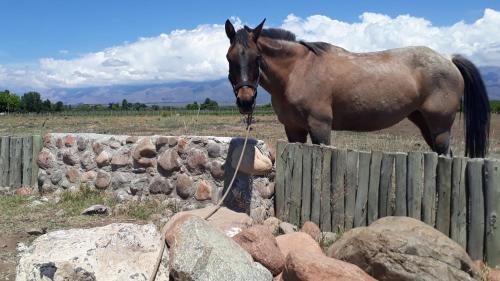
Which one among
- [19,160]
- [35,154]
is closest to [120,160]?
[35,154]

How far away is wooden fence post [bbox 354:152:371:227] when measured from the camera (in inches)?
207

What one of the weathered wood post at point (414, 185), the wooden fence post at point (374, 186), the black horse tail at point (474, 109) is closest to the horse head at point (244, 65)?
the wooden fence post at point (374, 186)

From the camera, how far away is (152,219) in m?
6.34

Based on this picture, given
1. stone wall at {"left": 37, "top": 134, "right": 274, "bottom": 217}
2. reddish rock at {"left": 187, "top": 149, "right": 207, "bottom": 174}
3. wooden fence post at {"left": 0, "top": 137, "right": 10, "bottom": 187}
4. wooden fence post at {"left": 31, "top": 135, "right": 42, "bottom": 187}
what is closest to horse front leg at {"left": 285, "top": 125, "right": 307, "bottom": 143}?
stone wall at {"left": 37, "top": 134, "right": 274, "bottom": 217}

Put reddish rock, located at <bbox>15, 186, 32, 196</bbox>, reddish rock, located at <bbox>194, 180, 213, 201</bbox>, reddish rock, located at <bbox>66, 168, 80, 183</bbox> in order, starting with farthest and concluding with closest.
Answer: reddish rock, located at <bbox>15, 186, 32, 196</bbox> → reddish rock, located at <bbox>66, 168, 80, 183</bbox> → reddish rock, located at <bbox>194, 180, 213, 201</bbox>

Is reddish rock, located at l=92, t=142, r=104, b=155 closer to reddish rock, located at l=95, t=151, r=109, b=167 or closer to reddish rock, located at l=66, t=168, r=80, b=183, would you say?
reddish rock, located at l=95, t=151, r=109, b=167

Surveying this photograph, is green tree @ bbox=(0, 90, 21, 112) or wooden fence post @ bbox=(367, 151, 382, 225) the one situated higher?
green tree @ bbox=(0, 90, 21, 112)

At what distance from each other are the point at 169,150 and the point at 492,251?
398 centimetres

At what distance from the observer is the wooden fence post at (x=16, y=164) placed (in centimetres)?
823

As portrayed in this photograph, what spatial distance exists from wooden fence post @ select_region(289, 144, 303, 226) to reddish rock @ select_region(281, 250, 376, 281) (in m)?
1.89

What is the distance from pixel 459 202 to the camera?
4.68 metres

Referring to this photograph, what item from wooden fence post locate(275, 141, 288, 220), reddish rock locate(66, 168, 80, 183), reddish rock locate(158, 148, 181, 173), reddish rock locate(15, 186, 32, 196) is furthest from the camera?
reddish rock locate(15, 186, 32, 196)

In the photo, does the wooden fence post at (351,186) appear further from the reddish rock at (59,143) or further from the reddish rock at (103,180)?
the reddish rock at (59,143)

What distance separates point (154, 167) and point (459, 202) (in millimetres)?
3876
